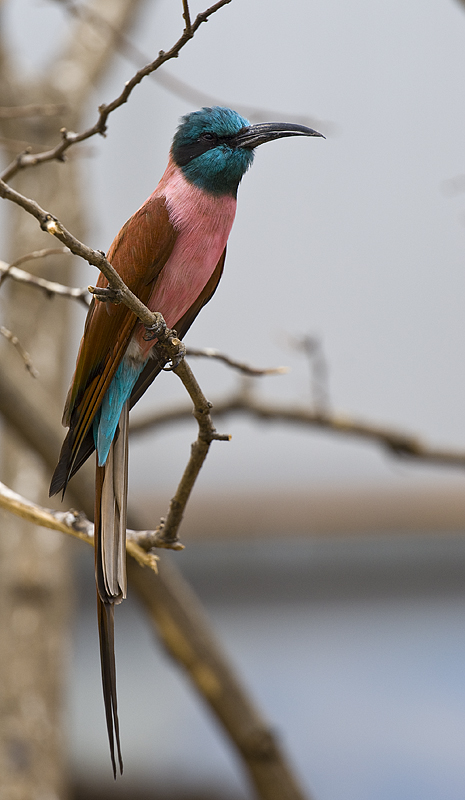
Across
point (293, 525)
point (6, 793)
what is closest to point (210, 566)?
point (293, 525)

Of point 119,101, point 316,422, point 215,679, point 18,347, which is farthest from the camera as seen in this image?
point 316,422

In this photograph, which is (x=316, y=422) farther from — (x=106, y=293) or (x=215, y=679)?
(x=106, y=293)


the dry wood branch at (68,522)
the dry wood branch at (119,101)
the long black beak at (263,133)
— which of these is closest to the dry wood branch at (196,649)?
the dry wood branch at (68,522)

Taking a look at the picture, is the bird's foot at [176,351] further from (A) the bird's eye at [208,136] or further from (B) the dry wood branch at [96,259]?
(A) the bird's eye at [208,136]

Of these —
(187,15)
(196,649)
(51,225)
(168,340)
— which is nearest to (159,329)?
(168,340)

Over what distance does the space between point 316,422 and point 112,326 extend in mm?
1307

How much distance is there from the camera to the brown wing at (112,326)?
71 cm

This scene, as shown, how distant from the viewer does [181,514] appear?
2.66 feet

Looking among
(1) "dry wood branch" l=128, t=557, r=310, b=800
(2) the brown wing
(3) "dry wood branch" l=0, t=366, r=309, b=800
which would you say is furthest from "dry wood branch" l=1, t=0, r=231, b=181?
(1) "dry wood branch" l=128, t=557, r=310, b=800

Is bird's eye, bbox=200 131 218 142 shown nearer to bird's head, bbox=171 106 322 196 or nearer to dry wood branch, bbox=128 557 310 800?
bird's head, bbox=171 106 322 196

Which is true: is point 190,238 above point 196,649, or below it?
below

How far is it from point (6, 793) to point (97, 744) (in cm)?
156

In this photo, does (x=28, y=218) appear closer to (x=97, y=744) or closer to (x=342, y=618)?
(x=342, y=618)

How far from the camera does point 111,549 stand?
2.32 ft
